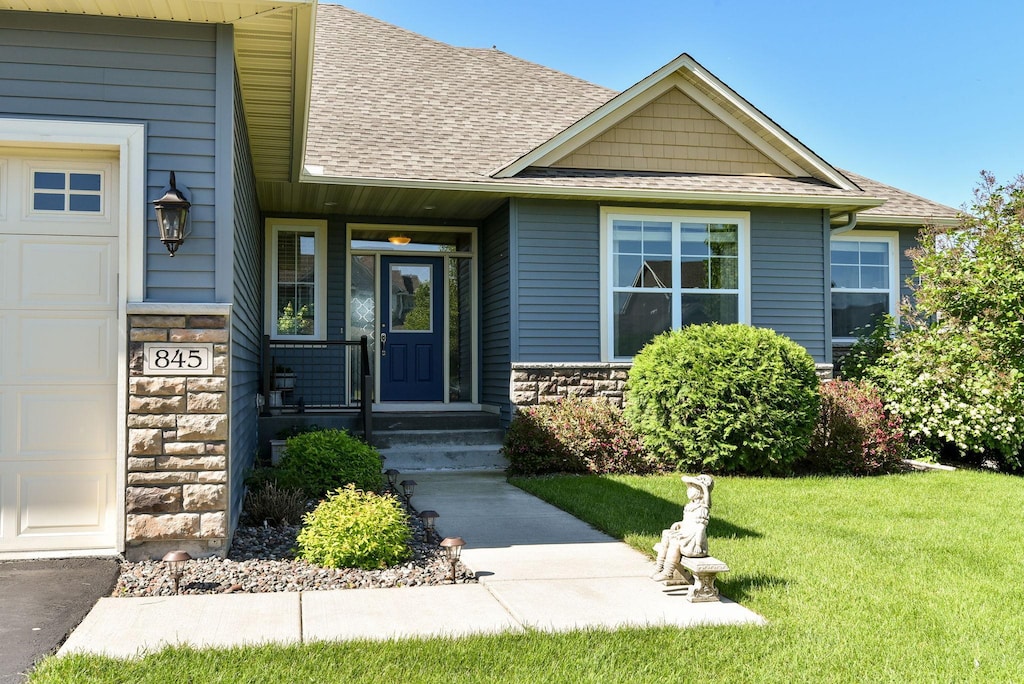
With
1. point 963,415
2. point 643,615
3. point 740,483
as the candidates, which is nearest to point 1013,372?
point 963,415

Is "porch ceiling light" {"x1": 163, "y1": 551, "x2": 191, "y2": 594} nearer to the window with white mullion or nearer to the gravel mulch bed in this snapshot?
the gravel mulch bed

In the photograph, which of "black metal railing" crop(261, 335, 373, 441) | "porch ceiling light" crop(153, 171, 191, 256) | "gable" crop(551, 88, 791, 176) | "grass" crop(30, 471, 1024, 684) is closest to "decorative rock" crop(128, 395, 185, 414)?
"porch ceiling light" crop(153, 171, 191, 256)

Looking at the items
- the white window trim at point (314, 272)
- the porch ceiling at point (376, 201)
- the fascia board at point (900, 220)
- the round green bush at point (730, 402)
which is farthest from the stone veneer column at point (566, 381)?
the fascia board at point (900, 220)

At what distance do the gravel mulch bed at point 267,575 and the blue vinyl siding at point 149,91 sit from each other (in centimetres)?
155

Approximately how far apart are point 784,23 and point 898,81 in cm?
580

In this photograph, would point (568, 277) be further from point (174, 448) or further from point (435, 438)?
point (174, 448)

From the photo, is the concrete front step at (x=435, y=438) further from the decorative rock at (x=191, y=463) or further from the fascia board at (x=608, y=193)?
the decorative rock at (x=191, y=463)

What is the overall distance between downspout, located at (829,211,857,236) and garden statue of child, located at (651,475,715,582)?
7.65 m

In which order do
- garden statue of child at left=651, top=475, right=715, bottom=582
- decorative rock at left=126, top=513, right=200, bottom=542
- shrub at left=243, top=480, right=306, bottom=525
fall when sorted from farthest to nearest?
shrub at left=243, top=480, right=306, bottom=525 < decorative rock at left=126, top=513, right=200, bottom=542 < garden statue of child at left=651, top=475, right=715, bottom=582

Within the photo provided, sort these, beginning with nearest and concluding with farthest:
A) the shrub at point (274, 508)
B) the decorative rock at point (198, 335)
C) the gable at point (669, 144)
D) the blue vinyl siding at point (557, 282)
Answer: the decorative rock at point (198, 335) < the shrub at point (274, 508) < the blue vinyl siding at point (557, 282) < the gable at point (669, 144)

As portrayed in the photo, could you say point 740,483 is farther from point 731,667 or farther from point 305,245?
point 305,245

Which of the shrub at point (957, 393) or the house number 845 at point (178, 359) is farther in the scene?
the shrub at point (957, 393)

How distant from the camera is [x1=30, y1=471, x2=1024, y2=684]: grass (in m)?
3.49

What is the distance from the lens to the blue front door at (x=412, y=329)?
11305 mm
